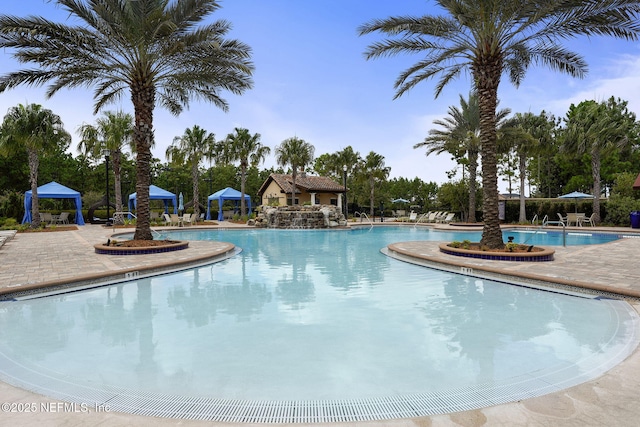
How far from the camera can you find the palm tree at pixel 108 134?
26500 millimetres

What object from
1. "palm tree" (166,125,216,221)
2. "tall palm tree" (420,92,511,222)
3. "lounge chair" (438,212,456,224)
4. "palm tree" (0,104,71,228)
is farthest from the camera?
"palm tree" (166,125,216,221)

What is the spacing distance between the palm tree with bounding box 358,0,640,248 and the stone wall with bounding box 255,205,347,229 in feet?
45.4

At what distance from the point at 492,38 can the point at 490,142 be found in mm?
3097

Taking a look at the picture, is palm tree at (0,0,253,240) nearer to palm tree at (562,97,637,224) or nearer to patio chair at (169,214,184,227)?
patio chair at (169,214,184,227)

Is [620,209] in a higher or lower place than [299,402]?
higher

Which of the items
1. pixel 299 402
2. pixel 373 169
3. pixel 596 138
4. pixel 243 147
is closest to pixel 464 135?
pixel 596 138

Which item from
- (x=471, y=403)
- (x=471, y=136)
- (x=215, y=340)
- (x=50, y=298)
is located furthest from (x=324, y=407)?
(x=471, y=136)

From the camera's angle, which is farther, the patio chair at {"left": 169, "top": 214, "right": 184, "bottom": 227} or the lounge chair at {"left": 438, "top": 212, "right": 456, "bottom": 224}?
the lounge chair at {"left": 438, "top": 212, "right": 456, "bottom": 224}

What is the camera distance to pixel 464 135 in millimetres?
27734

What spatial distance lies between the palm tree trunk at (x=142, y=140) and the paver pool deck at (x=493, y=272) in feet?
6.24

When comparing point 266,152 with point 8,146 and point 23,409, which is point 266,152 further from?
point 23,409

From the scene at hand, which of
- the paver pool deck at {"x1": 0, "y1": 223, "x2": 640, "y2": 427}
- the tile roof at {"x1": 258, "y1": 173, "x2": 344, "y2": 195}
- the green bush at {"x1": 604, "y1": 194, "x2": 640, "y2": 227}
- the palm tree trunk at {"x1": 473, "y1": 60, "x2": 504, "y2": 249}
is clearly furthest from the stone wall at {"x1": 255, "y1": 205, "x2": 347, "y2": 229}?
the green bush at {"x1": 604, "y1": 194, "x2": 640, "y2": 227}

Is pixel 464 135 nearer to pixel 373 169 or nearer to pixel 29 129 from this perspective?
pixel 373 169

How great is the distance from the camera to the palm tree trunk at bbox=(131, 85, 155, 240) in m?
13.7
